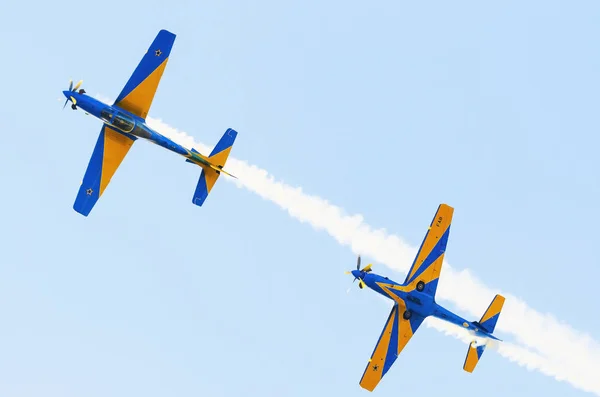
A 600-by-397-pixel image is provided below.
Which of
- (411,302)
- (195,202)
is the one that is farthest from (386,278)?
(195,202)

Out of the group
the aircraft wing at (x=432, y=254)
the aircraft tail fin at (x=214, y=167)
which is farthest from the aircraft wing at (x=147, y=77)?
the aircraft wing at (x=432, y=254)

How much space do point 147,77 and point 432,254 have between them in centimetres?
2087

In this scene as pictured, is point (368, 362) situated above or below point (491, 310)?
below

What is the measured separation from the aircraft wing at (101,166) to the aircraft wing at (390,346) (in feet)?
64.7

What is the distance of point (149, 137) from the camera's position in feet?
261

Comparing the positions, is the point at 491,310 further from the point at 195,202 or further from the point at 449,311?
the point at 195,202

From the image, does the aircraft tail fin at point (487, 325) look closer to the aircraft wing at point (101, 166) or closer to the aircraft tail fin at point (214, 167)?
the aircraft tail fin at point (214, 167)

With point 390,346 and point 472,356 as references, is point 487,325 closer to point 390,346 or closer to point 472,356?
point 472,356

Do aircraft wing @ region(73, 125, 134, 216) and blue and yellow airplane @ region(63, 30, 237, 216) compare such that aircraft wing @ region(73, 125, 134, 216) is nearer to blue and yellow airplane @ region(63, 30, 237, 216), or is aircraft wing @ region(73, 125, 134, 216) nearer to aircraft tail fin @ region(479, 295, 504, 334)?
blue and yellow airplane @ region(63, 30, 237, 216)

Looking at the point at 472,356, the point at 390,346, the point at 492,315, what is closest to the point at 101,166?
the point at 390,346

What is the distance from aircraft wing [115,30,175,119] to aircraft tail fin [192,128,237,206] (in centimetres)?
527

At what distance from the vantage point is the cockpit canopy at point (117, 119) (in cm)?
7825

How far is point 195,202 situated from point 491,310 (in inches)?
770

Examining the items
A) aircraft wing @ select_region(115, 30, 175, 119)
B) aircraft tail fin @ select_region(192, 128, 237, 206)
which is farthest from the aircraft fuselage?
aircraft wing @ select_region(115, 30, 175, 119)
